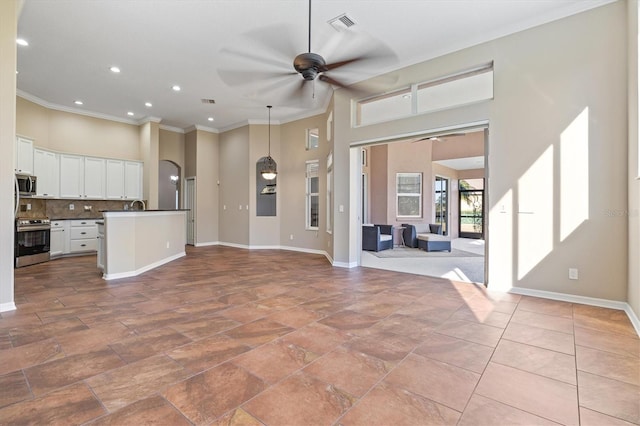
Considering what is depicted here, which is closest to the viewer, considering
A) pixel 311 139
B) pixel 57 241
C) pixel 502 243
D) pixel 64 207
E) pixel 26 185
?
pixel 502 243

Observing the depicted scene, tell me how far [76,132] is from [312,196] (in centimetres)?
600

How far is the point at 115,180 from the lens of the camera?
7.98 meters

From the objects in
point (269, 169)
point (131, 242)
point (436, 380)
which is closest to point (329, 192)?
point (269, 169)

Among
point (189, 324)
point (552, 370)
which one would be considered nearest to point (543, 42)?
point (552, 370)

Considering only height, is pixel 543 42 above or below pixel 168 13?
below

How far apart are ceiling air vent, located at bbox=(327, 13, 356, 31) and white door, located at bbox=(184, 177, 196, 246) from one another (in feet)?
21.8

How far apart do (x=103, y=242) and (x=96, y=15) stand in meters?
3.29

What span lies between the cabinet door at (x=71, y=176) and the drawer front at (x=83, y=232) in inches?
33.6

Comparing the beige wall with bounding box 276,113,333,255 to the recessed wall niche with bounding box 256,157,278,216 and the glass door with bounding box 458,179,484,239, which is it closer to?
the recessed wall niche with bounding box 256,157,278,216

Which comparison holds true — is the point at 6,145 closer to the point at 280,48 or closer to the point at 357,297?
the point at 280,48

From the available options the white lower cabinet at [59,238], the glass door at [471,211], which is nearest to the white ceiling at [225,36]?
the white lower cabinet at [59,238]

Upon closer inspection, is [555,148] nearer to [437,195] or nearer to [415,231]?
[415,231]

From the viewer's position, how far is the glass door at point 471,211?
12.6m

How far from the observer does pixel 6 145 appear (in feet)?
10.9
